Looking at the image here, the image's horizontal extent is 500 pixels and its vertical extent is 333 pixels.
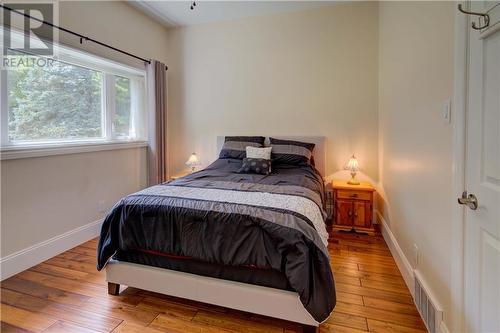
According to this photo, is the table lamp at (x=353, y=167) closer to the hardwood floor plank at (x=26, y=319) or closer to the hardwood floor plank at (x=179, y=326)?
the hardwood floor plank at (x=179, y=326)

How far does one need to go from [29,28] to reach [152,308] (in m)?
2.44

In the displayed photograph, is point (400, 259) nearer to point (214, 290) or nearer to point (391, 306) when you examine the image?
point (391, 306)

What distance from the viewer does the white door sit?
38.7 inches

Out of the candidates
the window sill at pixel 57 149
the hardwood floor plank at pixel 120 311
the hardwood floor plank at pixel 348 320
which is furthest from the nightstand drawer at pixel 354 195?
the window sill at pixel 57 149

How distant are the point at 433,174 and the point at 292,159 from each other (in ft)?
5.34

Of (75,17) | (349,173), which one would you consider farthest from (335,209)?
(75,17)

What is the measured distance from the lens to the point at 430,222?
1576mm

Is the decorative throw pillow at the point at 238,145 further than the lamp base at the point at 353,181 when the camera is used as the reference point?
Yes

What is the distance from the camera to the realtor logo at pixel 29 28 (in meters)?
2.06

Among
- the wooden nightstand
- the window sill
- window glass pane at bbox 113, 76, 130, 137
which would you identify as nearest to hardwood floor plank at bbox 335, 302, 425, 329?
the wooden nightstand

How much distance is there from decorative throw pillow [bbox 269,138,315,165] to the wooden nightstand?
0.48m

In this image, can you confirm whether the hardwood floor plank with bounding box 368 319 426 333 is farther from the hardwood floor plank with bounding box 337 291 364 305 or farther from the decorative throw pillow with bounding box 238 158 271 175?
the decorative throw pillow with bounding box 238 158 271 175

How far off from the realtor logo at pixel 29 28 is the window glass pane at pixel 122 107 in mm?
914

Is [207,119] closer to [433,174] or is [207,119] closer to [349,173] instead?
[349,173]
